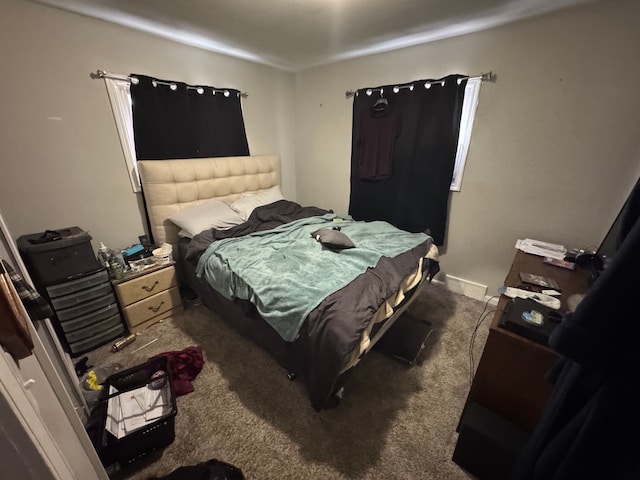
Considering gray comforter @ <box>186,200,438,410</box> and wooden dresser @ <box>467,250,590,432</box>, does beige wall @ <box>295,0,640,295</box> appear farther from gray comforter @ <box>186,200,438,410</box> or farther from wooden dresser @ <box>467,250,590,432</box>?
wooden dresser @ <box>467,250,590,432</box>

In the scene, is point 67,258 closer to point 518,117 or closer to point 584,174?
point 518,117

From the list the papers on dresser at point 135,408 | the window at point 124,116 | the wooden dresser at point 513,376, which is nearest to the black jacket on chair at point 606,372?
the wooden dresser at point 513,376

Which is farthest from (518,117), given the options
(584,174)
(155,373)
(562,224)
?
(155,373)

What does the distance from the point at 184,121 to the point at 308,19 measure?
1461 mm

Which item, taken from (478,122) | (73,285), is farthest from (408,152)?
(73,285)

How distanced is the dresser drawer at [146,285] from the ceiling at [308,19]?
192cm

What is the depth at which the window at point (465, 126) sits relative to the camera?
224cm

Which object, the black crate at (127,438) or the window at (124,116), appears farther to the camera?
the window at (124,116)

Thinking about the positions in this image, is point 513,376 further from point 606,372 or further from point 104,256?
point 104,256

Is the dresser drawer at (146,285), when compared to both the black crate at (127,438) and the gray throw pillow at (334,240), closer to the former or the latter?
the black crate at (127,438)

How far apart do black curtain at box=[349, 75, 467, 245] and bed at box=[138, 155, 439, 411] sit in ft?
1.80

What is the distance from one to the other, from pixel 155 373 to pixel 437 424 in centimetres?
172

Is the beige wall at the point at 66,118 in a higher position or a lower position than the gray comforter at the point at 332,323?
higher

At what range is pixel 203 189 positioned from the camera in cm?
264
